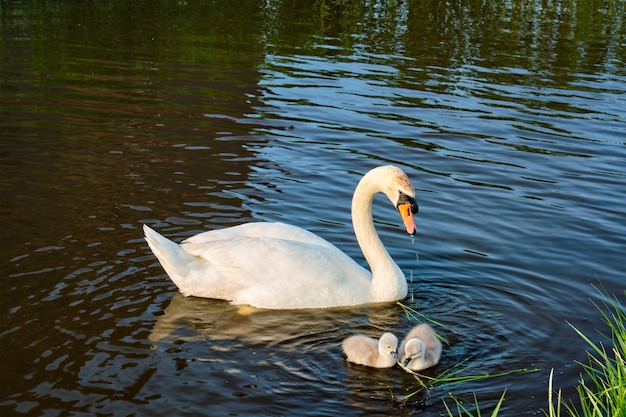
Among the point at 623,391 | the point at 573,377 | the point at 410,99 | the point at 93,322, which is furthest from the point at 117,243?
the point at 410,99

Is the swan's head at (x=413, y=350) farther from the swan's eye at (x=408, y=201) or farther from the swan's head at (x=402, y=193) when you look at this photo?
the swan's eye at (x=408, y=201)

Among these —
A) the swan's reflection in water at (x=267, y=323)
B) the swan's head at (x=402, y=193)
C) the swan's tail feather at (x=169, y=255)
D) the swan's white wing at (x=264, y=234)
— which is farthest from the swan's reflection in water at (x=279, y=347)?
the swan's head at (x=402, y=193)

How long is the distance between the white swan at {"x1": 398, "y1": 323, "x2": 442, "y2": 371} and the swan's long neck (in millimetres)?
1135

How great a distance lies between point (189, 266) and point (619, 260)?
14.1 ft

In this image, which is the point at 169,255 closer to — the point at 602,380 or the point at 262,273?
the point at 262,273

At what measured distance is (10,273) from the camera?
27.1 feet

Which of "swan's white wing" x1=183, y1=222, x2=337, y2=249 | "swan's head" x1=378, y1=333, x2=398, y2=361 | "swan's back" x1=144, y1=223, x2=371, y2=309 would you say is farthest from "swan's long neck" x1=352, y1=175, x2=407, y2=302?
"swan's head" x1=378, y1=333, x2=398, y2=361

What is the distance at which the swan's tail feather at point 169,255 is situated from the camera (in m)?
8.02

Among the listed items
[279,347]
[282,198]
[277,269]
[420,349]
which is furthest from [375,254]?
[282,198]

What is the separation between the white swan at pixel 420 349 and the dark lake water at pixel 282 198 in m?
0.13

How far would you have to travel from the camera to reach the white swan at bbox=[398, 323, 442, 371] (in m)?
6.85

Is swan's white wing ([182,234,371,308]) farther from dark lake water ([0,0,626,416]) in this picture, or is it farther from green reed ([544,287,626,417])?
green reed ([544,287,626,417])

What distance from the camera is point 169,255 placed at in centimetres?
802

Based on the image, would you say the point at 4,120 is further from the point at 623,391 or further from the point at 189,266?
the point at 623,391
